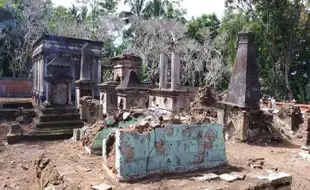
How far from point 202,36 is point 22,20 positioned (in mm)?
16325

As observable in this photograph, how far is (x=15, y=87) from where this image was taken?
2336cm

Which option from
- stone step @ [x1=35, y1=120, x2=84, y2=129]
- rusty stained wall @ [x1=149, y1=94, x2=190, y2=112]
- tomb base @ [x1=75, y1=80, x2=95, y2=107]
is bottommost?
stone step @ [x1=35, y1=120, x2=84, y2=129]

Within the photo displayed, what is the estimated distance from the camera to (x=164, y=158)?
5129 millimetres

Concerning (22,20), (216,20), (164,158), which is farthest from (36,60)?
Answer: (216,20)

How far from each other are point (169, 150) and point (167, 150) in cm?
4

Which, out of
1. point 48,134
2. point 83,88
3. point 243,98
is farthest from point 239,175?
point 83,88

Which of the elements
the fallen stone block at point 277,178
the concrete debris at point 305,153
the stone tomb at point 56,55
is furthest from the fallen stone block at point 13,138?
the concrete debris at point 305,153

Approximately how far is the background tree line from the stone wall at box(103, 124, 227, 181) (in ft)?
48.7

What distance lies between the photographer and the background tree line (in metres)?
19.4

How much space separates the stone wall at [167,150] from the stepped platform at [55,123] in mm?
6075

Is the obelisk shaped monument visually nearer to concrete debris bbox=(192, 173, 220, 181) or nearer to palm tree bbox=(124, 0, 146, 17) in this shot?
concrete debris bbox=(192, 173, 220, 181)

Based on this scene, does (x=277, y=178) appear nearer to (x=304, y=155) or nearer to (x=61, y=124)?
(x=304, y=155)

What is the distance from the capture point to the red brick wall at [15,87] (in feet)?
75.2

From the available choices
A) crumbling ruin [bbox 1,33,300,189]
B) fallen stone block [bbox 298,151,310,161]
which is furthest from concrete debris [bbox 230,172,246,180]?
fallen stone block [bbox 298,151,310,161]
